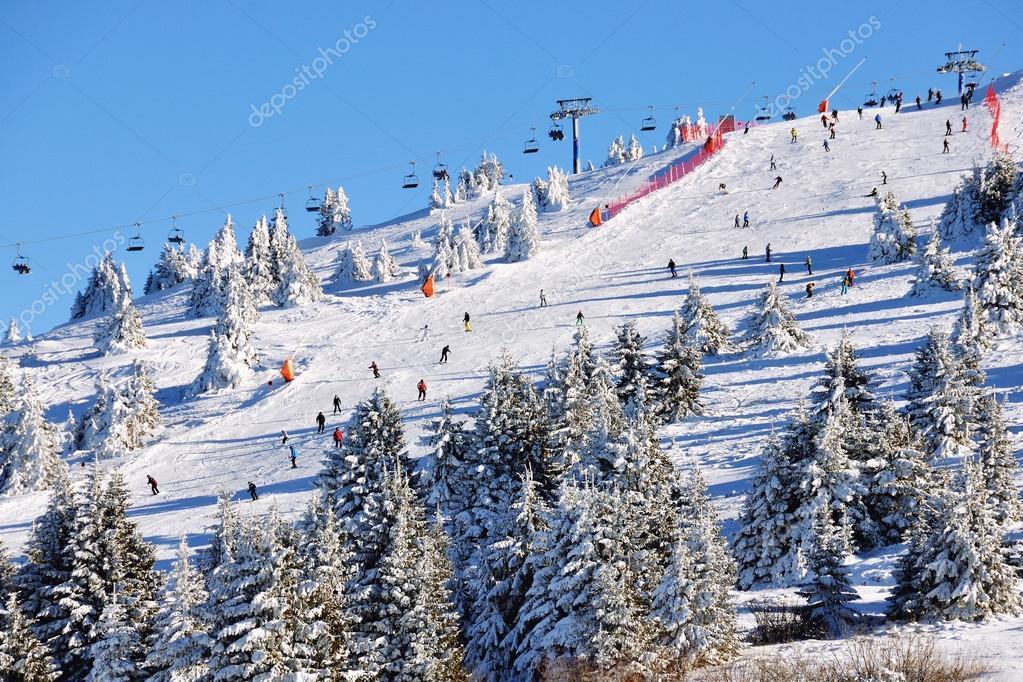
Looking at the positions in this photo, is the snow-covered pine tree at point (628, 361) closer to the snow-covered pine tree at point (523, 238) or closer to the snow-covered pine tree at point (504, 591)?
the snow-covered pine tree at point (504, 591)

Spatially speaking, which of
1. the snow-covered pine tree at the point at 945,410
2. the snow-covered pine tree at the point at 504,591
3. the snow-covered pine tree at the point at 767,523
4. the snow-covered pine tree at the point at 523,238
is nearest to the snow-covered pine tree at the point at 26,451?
the snow-covered pine tree at the point at 504,591

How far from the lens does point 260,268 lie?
289ft

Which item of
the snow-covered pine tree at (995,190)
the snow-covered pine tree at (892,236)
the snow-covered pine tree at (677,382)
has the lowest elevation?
the snow-covered pine tree at (677,382)

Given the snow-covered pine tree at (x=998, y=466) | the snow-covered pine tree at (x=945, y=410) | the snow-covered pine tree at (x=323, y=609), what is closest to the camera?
the snow-covered pine tree at (x=323, y=609)

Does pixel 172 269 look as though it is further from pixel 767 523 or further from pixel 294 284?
pixel 767 523

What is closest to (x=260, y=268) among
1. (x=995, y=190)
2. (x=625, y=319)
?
(x=625, y=319)

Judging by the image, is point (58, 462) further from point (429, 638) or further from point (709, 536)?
point (709, 536)

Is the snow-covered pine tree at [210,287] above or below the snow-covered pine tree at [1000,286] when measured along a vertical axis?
above

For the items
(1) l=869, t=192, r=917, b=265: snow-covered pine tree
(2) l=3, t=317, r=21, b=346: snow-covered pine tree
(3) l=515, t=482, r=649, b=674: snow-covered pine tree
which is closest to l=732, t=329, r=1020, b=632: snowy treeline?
(3) l=515, t=482, r=649, b=674: snow-covered pine tree

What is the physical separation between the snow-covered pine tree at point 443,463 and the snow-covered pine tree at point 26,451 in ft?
75.2

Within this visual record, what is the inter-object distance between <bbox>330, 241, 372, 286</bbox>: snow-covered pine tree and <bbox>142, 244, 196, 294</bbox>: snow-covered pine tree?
1155 inches

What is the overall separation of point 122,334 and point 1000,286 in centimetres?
5664

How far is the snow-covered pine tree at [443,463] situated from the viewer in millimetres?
35781

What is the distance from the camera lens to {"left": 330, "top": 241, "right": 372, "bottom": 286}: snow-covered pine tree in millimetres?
86875
